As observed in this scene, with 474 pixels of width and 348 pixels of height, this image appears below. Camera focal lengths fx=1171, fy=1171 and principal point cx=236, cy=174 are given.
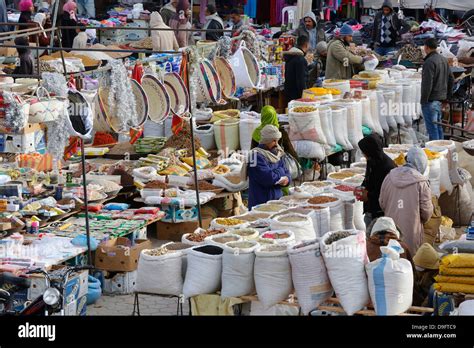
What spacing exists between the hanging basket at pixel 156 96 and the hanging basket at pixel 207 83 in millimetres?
905

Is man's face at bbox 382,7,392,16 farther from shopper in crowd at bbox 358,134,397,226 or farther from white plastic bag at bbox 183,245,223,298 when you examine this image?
white plastic bag at bbox 183,245,223,298

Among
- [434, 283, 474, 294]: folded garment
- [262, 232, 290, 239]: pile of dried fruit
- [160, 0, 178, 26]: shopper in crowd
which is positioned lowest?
[434, 283, 474, 294]: folded garment

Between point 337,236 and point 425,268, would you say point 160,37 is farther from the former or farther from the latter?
point 337,236

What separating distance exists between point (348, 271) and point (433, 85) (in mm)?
7638

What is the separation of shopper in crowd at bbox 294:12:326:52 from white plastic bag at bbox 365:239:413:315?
1145 centimetres

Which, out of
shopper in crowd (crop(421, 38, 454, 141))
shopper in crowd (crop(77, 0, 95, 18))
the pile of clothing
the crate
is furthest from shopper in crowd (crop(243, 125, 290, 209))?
shopper in crowd (crop(77, 0, 95, 18))

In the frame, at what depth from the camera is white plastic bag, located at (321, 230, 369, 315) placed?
313 inches

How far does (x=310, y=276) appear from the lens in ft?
26.5

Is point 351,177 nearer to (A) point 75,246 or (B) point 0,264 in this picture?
(A) point 75,246

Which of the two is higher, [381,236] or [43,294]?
[381,236]

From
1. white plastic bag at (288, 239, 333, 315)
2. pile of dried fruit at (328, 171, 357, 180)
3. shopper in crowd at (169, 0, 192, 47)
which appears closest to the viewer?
white plastic bag at (288, 239, 333, 315)

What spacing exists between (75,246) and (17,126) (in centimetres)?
139

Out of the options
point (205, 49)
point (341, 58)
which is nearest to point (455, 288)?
point (205, 49)

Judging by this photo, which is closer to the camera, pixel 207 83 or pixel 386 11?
pixel 207 83
